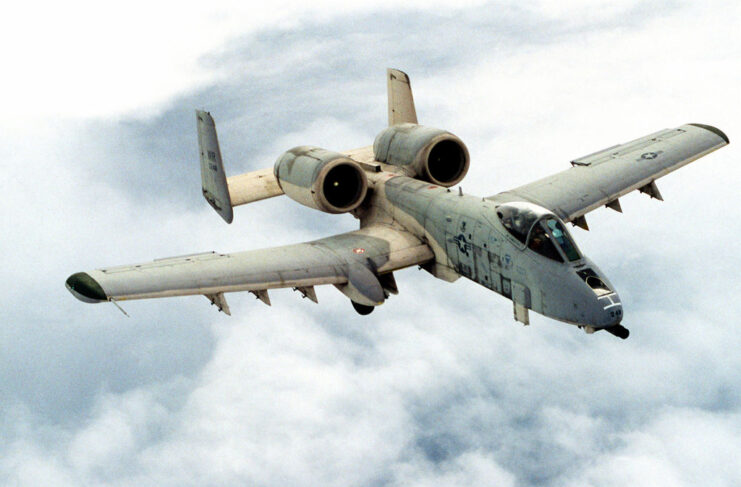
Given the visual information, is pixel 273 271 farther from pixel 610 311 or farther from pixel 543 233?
pixel 610 311

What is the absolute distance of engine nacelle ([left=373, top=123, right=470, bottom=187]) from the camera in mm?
21172

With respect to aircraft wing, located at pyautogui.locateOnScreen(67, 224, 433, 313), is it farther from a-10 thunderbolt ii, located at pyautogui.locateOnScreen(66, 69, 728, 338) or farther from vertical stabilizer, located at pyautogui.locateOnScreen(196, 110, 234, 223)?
vertical stabilizer, located at pyautogui.locateOnScreen(196, 110, 234, 223)

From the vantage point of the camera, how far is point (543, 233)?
1611cm

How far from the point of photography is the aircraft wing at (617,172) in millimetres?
20188

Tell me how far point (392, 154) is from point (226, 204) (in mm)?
4887

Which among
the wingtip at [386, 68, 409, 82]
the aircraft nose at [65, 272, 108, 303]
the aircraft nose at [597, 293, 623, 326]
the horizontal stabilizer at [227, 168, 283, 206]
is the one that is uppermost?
the wingtip at [386, 68, 409, 82]

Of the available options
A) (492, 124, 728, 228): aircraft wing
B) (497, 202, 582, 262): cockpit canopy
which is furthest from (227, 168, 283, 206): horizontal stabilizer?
(497, 202, 582, 262): cockpit canopy

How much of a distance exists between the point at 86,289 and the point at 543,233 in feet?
29.6

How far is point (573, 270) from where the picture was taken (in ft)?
51.7

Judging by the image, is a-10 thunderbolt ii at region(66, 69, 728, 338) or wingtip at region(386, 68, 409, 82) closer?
a-10 thunderbolt ii at region(66, 69, 728, 338)

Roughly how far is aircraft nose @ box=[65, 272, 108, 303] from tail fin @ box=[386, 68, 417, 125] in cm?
1090

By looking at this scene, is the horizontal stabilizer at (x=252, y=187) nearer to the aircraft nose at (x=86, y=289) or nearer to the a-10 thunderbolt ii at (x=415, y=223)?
the a-10 thunderbolt ii at (x=415, y=223)

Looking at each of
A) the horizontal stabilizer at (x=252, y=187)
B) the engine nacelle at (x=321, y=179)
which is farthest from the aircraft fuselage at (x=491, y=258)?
the horizontal stabilizer at (x=252, y=187)

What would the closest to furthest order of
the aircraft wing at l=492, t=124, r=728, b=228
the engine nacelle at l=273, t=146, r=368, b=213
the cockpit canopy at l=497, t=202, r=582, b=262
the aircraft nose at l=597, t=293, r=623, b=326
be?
the aircraft nose at l=597, t=293, r=623, b=326 < the cockpit canopy at l=497, t=202, r=582, b=262 < the engine nacelle at l=273, t=146, r=368, b=213 < the aircraft wing at l=492, t=124, r=728, b=228
